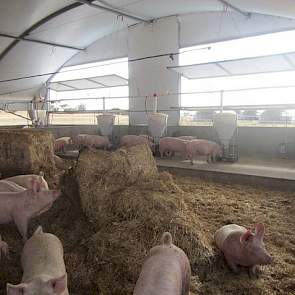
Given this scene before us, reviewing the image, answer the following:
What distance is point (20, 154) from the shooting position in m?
5.23

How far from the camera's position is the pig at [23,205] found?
339 centimetres

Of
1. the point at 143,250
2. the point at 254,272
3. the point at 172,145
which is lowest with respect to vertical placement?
the point at 254,272

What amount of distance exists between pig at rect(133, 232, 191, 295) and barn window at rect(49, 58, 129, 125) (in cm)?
1031

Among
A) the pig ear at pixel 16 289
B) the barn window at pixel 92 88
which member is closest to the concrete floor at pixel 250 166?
the pig ear at pixel 16 289

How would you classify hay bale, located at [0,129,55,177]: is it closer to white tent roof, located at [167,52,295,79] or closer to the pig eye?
the pig eye

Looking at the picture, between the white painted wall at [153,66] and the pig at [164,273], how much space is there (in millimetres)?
9473

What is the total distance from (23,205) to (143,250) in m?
1.37

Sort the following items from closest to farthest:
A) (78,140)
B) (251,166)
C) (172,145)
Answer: (251,166), (172,145), (78,140)

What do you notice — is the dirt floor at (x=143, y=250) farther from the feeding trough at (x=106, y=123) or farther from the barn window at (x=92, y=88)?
the barn window at (x=92, y=88)

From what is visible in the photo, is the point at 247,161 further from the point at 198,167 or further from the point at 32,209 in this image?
the point at 32,209

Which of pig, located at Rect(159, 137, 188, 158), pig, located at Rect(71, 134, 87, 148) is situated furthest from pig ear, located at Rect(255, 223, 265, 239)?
pig, located at Rect(71, 134, 87, 148)

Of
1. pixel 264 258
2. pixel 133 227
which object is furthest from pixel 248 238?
pixel 133 227

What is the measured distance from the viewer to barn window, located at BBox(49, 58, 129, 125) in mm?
13562

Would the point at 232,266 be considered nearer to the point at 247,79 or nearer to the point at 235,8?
the point at 235,8
